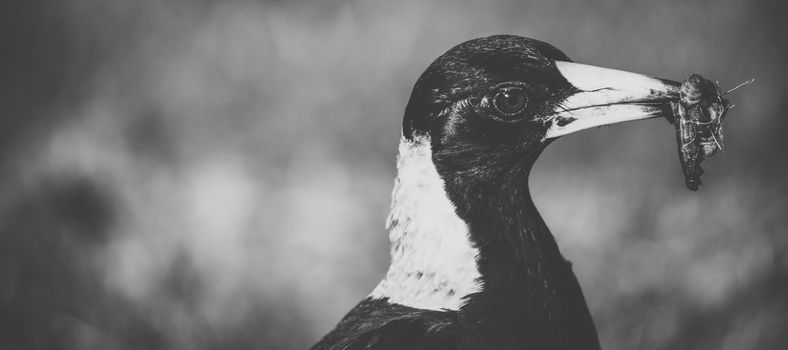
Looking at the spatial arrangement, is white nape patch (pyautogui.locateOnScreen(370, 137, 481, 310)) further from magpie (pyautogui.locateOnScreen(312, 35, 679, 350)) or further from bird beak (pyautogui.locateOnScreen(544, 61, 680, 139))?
bird beak (pyautogui.locateOnScreen(544, 61, 680, 139))

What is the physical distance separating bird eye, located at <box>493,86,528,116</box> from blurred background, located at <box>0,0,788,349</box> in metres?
1.06

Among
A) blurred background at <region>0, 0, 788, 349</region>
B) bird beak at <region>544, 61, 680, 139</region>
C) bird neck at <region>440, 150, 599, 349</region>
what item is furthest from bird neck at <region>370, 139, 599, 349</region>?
blurred background at <region>0, 0, 788, 349</region>

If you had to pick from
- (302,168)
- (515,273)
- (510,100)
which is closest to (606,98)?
(510,100)

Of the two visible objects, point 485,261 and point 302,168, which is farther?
point 302,168

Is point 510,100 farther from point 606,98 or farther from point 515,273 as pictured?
point 515,273

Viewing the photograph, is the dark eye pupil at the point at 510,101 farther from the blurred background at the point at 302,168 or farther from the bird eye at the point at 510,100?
the blurred background at the point at 302,168

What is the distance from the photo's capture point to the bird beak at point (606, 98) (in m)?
1.11

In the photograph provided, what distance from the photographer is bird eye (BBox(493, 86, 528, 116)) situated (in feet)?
3.82

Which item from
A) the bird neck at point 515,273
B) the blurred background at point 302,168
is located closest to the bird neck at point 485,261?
the bird neck at point 515,273

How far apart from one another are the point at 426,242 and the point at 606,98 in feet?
1.11

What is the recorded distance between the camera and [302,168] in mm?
2277

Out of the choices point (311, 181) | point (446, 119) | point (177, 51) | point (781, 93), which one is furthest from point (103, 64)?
point (781, 93)

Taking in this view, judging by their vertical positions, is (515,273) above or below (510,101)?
below

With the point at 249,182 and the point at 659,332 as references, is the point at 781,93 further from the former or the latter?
the point at 249,182
